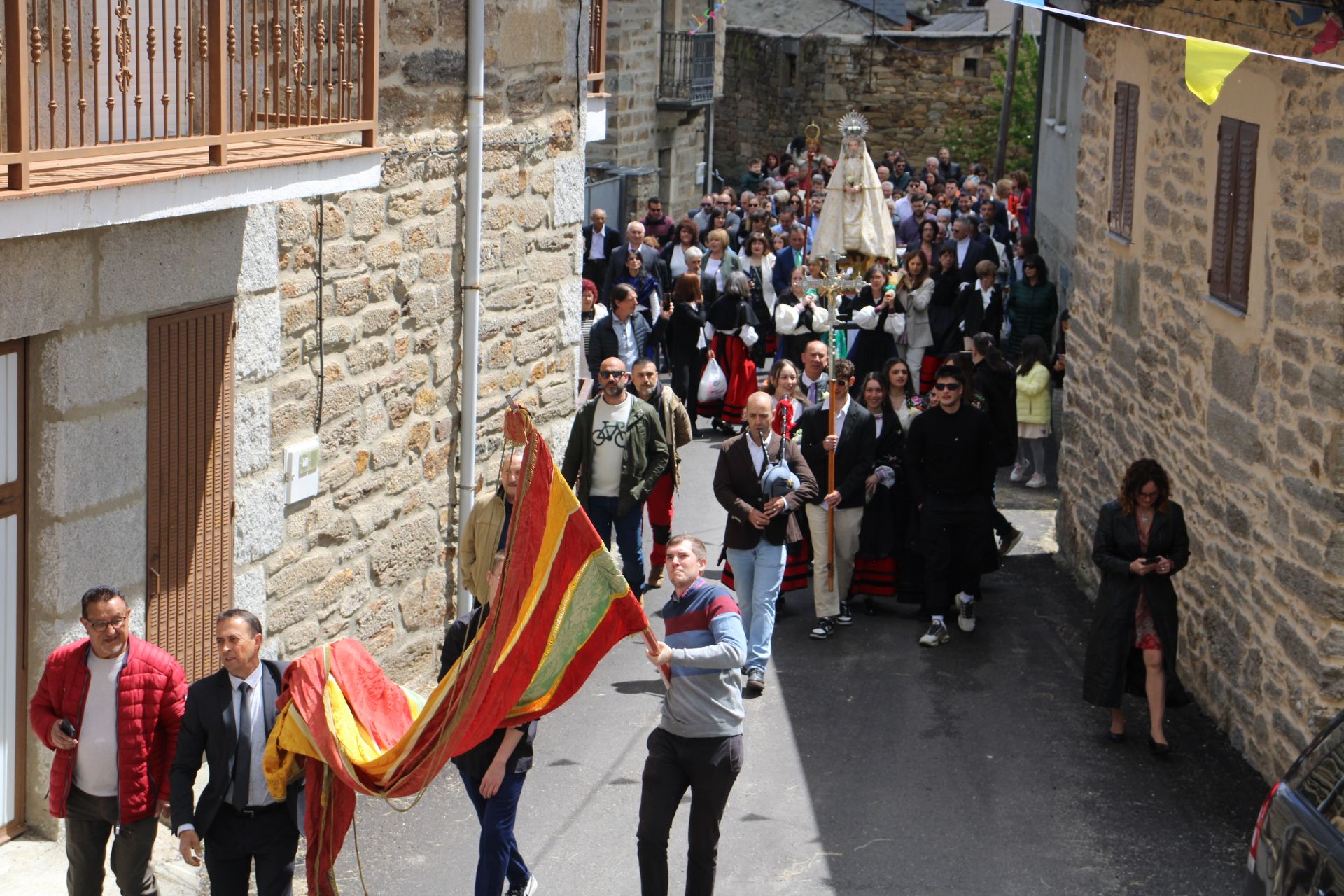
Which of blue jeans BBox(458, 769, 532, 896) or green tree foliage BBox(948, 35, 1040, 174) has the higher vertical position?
green tree foliage BBox(948, 35, 1040, 174)

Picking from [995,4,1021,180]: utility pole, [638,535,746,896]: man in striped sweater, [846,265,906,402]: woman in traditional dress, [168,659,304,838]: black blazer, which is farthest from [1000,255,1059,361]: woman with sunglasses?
[168,659,304,838]: black blazer

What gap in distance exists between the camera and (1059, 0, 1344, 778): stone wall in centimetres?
→ 838

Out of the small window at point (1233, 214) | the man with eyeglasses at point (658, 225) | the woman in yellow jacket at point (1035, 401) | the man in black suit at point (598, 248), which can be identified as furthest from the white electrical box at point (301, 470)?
the man with eyeglasses at point (658, 225)

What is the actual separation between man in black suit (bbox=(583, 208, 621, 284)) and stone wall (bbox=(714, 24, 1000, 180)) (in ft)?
63.7

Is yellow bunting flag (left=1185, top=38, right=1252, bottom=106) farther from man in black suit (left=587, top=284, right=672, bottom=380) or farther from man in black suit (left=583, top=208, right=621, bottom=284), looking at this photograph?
man in black suit (left=583, top=208, right=621, bottom=284)

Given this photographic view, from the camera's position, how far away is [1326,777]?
215 inches

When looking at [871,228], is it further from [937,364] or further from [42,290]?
[42,290]

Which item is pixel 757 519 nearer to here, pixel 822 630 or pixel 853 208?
pixel 822 630

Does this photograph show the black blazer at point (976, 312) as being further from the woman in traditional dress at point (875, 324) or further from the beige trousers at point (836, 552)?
the beige trousers at point (836, 552)

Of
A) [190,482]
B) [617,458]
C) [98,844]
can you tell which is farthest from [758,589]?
[98,844]

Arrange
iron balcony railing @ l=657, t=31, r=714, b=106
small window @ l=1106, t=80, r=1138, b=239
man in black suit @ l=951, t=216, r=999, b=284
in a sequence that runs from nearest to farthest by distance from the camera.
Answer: small window @ l=1106, t=80, r=1138, b=239 < man in black suit @ l=951, t=216, r=999, b=284 < iron balcony railing @ l=657, t=31, r=714, b=106

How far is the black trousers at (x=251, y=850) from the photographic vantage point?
21.0 feet

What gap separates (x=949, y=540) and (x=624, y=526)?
2097mm

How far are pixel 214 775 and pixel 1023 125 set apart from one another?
27.7m
